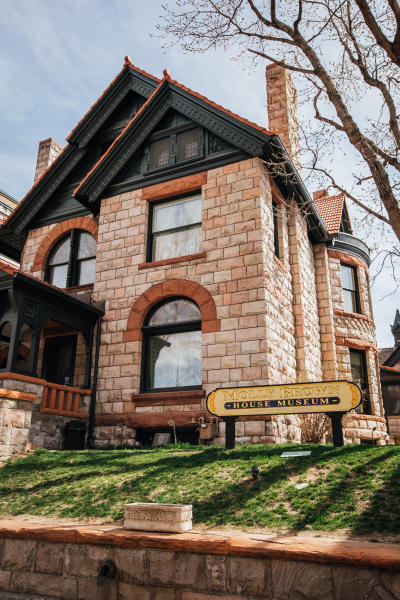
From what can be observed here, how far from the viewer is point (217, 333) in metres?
11.4

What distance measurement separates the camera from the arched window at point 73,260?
14906mm

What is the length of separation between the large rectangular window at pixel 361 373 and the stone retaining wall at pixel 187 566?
1218 centimetres

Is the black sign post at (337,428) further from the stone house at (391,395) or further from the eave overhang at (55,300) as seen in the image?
the stone house at (391,395)

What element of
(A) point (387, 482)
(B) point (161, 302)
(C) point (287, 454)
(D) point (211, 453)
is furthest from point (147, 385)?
(A) point (387, 482)

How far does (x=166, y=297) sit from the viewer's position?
12.5m

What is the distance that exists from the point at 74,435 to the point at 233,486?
6.10 metres

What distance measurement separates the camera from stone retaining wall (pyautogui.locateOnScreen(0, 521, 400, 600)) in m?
4.15

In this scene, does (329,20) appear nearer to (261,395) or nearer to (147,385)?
(261,395)

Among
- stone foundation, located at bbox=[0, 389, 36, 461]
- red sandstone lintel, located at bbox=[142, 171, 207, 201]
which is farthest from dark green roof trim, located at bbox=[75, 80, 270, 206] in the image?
stone foundation, located at bbox=[0, 389, 36, 461]

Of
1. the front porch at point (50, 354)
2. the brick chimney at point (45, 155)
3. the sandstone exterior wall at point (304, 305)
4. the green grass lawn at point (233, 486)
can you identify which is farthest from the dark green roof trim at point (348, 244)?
the brick chimney at point (45, 155)

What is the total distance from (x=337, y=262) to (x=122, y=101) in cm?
942

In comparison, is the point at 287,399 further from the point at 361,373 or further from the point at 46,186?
the point at 46,186

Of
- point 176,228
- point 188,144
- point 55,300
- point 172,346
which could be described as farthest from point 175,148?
point 172,346

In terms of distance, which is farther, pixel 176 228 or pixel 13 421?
pixel 176 228
